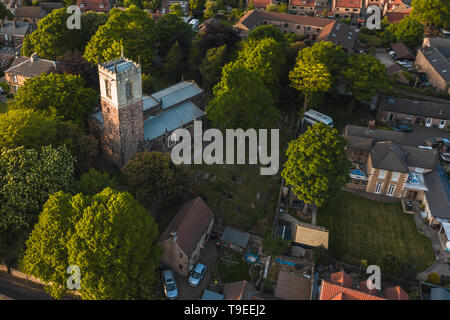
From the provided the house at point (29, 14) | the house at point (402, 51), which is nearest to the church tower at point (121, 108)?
the house at point (402, 51)

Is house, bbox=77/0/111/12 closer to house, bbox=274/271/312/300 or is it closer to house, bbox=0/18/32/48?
house, bbox=0/18/32/48

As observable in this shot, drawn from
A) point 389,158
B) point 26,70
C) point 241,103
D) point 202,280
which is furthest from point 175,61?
point 202,280

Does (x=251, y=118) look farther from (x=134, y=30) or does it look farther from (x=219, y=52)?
(x=134, y=30)

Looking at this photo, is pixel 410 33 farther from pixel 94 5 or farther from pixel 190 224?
pixel 94 5

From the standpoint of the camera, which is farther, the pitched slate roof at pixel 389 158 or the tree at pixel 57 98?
the tree at pixel 57 98

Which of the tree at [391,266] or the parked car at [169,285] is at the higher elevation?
the tree at [391,266]

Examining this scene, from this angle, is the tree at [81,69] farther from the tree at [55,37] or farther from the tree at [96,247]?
the tree at [96,247]
